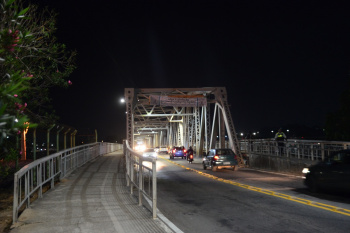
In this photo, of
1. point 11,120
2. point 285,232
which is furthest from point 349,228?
point 11,120

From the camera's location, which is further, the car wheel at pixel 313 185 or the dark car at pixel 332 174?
the car wheel at pixel 313 185

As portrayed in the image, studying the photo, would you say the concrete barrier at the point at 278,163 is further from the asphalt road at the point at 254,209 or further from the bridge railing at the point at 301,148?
the asphalt road at the point at 254,209

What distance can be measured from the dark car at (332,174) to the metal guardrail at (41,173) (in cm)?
841

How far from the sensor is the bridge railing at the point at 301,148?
17812 mm

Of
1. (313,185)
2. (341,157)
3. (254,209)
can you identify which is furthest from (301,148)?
(254,209)

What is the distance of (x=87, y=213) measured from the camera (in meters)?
7.70

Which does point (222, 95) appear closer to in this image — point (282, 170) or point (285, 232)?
point (282, 170)

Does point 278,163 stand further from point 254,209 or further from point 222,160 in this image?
point 254,209

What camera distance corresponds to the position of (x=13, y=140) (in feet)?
38.4

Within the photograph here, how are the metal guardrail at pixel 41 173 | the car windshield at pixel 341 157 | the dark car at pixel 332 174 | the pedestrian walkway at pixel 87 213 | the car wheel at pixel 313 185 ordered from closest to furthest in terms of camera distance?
the pedestrian walkway at pixel 87 213
the metal guardrail at pixel 41 173
the dark car at pixel 332 174
the car windshield at pixel 341 157
the car wheel at pixel 313 185

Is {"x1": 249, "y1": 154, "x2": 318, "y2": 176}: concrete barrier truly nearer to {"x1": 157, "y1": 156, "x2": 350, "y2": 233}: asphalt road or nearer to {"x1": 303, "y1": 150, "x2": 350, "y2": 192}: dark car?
{"x1": 157, "y1": 156, "x2": 350, "y2": 233}: asphalt road

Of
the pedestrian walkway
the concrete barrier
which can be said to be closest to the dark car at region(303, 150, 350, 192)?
the concrete barrier

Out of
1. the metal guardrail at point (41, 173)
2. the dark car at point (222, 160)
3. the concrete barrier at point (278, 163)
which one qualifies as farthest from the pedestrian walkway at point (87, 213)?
the dark car at point (222, 160)

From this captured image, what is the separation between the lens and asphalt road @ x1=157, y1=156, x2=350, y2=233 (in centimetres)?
711
